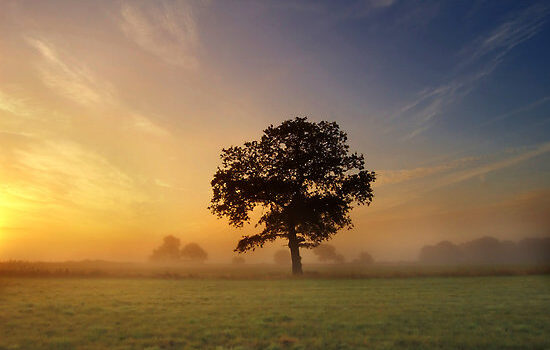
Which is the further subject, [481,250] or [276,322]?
[481,250]

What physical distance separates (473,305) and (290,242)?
2877 centimetres

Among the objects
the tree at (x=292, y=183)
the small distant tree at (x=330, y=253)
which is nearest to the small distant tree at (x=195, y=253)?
the small distant tree at (x=330, y=253)

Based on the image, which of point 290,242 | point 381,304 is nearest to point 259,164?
point 290,242

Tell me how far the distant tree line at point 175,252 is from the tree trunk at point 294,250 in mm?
152938

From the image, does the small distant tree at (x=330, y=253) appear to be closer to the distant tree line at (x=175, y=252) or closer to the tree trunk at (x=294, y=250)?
the distant tree line at (x=175, y=252)

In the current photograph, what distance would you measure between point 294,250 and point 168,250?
159562mm

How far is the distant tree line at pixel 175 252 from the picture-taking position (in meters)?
193

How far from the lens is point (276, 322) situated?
15680mm

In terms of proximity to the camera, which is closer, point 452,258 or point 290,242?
point 290,242

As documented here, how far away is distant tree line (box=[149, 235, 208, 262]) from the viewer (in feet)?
634

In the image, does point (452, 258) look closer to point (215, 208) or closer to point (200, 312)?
point (215, 208)

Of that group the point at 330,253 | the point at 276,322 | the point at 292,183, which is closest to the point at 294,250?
the point at 292,183

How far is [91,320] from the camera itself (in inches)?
649

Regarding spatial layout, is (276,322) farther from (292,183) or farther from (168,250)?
(168,250)
